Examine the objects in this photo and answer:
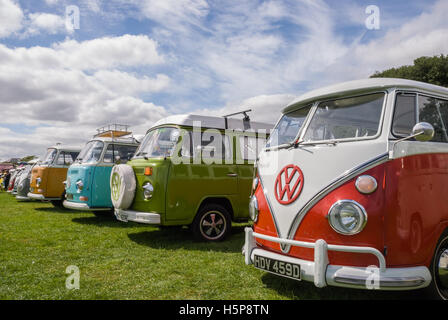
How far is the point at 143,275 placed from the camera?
4816 millimetres

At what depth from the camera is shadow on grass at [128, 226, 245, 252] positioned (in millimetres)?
6406

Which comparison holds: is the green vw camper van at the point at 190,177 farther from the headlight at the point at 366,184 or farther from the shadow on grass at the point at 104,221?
the headlight at the point at 366,184

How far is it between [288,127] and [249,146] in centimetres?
292

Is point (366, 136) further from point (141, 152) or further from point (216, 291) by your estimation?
point (141, 152)

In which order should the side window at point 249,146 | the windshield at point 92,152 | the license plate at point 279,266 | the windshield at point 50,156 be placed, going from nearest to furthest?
the license plate at point 279,266, the side window at point 249,146, the windshield at point 92,152, the windshield at point 50,156

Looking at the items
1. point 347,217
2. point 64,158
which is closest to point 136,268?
point 347,217

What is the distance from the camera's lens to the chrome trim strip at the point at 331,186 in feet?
11.0

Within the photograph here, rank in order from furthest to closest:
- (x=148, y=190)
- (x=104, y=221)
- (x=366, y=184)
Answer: (x=104, y=221)
(x=148, y=190)
(x=366, y=184)

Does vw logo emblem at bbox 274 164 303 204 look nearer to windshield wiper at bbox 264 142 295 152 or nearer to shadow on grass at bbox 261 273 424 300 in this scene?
windshield wiper at bbox 264 142 295 152

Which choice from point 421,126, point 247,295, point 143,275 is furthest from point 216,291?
point 421,126

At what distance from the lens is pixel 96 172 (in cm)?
909

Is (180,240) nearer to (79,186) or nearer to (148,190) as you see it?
(148,190)

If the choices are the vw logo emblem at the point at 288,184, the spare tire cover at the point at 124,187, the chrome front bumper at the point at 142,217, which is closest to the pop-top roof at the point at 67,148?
the spare tire cover at the point at 124,187
